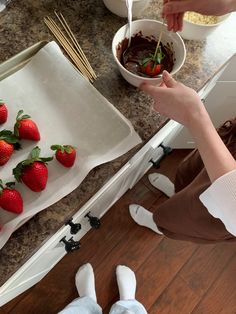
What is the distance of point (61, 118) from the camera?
79 cm

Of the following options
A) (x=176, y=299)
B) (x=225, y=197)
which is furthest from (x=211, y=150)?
(x=176, y=299)

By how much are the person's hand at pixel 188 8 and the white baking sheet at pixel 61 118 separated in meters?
0.22

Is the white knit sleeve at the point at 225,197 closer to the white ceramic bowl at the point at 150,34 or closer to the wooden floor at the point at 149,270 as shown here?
the white ceramic bowl at the point at 150,34

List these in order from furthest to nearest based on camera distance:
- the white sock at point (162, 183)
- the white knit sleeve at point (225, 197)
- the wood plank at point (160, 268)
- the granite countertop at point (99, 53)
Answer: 1. the white sock at point (162, 183)
2. the wood plank at point (160, 268)
3. the granite countertop at point (99, 53)
4. the white knit sleeve at point (225, 197)

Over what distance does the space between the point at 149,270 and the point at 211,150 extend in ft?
3.21

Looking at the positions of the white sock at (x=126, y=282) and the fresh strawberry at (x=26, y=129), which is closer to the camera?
the fresh strawberry at (x=26, y=129)

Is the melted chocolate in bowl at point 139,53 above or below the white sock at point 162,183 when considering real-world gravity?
above

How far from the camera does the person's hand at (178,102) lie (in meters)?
0.74

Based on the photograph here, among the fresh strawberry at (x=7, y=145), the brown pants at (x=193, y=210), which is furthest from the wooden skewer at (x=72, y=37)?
the brown pants at (x=193, y=210)

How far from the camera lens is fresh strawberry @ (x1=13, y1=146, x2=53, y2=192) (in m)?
0.69

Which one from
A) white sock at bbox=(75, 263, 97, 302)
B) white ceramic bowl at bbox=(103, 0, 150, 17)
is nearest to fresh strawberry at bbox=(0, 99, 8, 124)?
white ceramic bowl at bbox=(103, 0, 150, 17)

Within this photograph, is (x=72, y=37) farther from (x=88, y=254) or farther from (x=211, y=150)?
(x=88, y=254)

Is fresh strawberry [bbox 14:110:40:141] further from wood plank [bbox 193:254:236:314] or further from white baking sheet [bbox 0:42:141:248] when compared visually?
wood plank [bbox 193:254:236:314]

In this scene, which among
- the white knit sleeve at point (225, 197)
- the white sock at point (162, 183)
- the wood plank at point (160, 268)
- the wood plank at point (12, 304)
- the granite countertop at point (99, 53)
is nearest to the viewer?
the white knit sleeve at point (225, 197)
